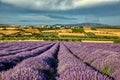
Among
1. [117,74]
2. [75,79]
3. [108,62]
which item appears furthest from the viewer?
[108,62]

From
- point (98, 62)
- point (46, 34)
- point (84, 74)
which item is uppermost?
point (84, 74)

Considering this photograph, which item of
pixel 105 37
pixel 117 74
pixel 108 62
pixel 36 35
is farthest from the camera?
pixel 36 35

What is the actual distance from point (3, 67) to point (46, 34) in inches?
3313

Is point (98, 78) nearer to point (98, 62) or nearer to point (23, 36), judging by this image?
point (98, 62)

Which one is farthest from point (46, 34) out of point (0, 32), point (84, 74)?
point (84, 74)

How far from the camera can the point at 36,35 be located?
90250mm

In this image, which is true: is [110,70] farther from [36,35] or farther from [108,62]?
[36,35]

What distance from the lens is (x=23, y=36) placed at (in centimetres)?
8806

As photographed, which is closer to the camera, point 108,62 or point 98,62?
point 108,62

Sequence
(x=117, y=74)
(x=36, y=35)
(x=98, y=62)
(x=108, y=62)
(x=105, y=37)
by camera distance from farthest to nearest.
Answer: (x=36, y=35), (x=105, y=37), (x=98, y=62), (x=108, y=62), (x=117, y=74)

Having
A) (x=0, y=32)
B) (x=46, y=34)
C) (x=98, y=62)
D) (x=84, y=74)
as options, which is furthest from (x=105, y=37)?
(x=84, y=74)

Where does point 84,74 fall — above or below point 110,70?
above

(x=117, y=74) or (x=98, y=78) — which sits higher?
(x=98, y=78)

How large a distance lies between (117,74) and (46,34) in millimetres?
86054
